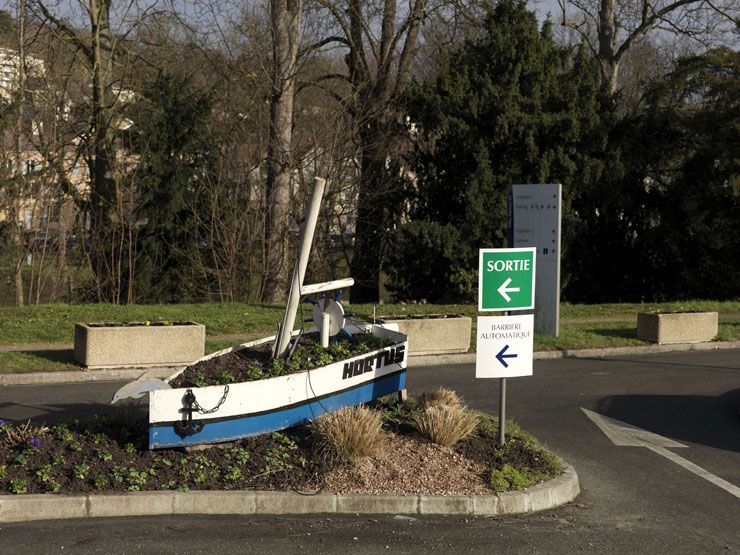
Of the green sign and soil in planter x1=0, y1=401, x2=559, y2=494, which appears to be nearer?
soil in planter x1=0, y1=401, x2=559, y2=494

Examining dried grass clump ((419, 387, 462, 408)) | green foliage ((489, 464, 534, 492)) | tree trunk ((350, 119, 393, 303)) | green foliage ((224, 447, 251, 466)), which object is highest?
tree trunk ((350, 119, 393, 303))

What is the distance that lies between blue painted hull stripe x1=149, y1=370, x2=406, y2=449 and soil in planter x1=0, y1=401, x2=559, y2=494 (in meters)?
0.10

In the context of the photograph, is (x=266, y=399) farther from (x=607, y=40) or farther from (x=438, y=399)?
(x=607, y=40)

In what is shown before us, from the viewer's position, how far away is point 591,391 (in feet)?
46.6

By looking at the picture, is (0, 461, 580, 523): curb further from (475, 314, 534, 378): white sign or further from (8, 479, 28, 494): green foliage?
(475, 314, 534, 378): white sign

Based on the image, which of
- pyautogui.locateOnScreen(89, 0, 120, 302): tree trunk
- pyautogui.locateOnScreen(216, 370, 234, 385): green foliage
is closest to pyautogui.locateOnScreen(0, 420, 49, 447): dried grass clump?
pyautogui.locateOnScreen(216, 370, 234, 385): green foliage

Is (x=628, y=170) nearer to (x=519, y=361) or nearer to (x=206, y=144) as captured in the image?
(x=206, y=144)

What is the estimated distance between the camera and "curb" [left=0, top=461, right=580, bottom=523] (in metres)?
7.23

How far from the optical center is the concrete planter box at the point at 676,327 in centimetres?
1905

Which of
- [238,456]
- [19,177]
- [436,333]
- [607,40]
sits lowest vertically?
[238,456]

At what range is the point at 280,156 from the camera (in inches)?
1087

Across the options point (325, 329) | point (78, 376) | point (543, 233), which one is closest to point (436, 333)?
point (543, 233)

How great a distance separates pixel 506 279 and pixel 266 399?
8.06ft

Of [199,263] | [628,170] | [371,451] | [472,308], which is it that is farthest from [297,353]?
[628,170]
